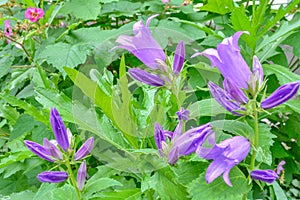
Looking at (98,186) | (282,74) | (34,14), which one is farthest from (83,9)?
(98,186)

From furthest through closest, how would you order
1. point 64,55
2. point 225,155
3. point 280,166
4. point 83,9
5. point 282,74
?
1. point 280,166
2. point 83,9
3. point 64,55
4. point 282,74
5. point 225,155

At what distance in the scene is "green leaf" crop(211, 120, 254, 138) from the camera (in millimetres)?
516

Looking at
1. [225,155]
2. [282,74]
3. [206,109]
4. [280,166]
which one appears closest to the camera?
[225,155]

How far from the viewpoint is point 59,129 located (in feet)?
1.74

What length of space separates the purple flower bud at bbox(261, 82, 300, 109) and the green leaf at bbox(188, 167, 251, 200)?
85 mm

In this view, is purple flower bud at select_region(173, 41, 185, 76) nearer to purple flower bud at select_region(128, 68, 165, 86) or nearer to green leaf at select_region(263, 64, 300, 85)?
purple flower bud at select_region(128, 68, 165, 86)

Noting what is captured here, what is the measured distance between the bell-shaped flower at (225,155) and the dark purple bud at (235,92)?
0.12ft

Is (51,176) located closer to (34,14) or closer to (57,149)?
(57,149)

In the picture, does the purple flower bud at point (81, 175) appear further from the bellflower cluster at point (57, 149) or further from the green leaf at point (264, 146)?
the green leaf at point (264, 146)

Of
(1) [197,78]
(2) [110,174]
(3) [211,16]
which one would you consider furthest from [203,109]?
(3) [211,16]

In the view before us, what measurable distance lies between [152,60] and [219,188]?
0.51 feet

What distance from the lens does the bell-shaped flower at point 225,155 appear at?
47 cm

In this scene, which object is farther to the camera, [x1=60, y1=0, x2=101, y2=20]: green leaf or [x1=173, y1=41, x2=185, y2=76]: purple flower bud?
[x1=60, y1=0, x2=101, y2=20]: green leaf

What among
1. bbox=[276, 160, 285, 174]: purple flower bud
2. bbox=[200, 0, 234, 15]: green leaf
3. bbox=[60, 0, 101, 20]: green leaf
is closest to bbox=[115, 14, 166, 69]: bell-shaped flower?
bbox=[200, 0, 234, 15]: green leaf
